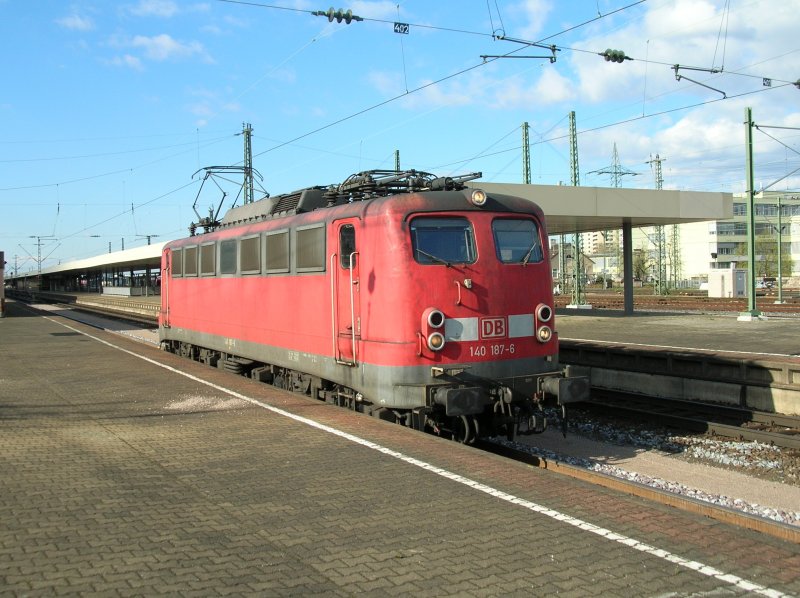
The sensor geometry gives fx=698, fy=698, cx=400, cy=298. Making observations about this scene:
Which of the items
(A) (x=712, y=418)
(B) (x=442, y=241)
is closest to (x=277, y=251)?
(B) (x=442, y=241)

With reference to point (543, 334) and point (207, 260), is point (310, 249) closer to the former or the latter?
point (543, 334)

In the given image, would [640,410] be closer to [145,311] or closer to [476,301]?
[476,301]

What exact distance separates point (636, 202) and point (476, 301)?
2223cm

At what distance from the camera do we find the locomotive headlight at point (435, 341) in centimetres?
814

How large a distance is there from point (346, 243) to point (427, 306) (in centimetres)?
157

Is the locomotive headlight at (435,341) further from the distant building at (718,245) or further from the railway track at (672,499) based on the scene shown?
the distant building at (718,245)

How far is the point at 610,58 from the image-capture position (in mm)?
15750

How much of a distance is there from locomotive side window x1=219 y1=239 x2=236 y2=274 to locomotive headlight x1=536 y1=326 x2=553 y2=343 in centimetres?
658

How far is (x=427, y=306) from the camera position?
8281 millimetres

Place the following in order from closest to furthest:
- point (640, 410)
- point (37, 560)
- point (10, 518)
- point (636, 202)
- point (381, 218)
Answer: point (37, 560) → point (10, 518) → point (381, 218) → point (640, 410) → point (636, 202)

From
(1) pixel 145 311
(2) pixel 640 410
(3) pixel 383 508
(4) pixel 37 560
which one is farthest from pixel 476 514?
(1) pixel 145 311

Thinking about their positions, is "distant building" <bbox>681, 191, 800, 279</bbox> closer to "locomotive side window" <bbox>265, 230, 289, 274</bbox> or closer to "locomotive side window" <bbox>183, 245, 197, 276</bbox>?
"locomotive side window" <bbox>183, 245, 197, 276</bbox>

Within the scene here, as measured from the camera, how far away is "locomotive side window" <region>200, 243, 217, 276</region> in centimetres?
1451

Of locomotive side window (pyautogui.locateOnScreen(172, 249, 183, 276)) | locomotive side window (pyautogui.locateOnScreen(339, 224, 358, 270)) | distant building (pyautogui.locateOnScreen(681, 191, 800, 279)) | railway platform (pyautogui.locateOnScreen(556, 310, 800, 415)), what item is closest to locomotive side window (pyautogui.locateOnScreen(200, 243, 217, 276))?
locomotive side window (pyautogui.locateOnScreen(172, 249, 183, 276))
